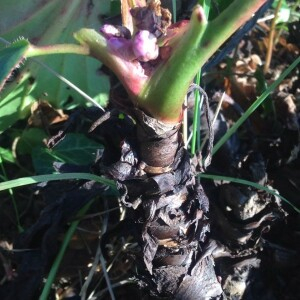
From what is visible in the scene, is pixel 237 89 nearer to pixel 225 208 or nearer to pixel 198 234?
pixel 225 208

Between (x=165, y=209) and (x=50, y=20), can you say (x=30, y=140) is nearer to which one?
(x=50, y=20)

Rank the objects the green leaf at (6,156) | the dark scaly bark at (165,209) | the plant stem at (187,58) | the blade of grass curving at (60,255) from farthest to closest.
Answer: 1. the green leaf at (6,156)
2. the blade of grass curving at (60,255)
3. the dark scaly bark at (165,209)
4. the plant stem at (187,58)

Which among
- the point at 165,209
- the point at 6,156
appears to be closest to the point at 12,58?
the point at 165,209

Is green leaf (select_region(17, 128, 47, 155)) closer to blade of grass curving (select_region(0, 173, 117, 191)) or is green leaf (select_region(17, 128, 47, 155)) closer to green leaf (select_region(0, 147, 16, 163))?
green leaf (select_region(0, 147, 16, 163))

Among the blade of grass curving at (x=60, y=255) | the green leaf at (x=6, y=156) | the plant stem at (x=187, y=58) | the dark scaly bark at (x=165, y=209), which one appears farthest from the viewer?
the green leaf at (x=6, y=156)

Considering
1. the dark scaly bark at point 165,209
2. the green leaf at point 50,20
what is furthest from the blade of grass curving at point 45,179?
the green leaf at point 50,20

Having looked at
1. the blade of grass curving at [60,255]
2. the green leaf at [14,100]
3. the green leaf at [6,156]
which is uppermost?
the green leaf at [14,100]

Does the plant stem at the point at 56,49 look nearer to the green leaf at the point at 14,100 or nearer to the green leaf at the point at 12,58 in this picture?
the green leaf at the point at 12,58

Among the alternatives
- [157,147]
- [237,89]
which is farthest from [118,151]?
[237,89]
